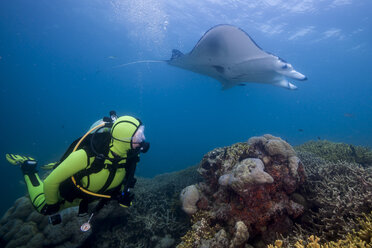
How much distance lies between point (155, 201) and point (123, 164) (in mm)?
2823

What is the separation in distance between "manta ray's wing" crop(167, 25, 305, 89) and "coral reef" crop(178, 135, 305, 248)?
2.98 metres

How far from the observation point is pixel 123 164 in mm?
3293

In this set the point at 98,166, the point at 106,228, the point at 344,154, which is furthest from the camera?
the point at 344,154

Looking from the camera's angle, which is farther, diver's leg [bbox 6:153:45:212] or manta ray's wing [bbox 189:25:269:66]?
manta ray's wing [bbox 189:25:269:66]

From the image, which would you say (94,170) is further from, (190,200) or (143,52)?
(143,52)

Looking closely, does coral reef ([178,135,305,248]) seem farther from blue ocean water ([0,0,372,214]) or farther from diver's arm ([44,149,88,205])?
blue ocean water ([0,0,372,214])

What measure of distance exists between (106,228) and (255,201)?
4.26m

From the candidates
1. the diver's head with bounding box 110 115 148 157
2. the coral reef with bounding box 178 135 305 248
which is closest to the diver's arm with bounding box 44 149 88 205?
the diver's head with bounding box 110 115 148 157

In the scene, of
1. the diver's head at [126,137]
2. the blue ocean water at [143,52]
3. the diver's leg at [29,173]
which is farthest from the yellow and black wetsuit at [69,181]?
the blue ocean water at [143,52]

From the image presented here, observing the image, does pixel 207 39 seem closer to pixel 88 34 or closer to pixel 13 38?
pixel 88 34

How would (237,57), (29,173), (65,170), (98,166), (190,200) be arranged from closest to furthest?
1. (65,170)
2. (98,166)
3. (190,200)
4. (29,173)
5. (237,57)

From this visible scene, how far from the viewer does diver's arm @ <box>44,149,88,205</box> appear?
279cm

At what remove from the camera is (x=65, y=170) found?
2787mm

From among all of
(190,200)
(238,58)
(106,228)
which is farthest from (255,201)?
(238,58)
